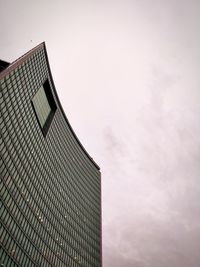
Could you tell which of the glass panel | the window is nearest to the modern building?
the window

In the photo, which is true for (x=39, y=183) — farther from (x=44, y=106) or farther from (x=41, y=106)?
(x=44, y=106)

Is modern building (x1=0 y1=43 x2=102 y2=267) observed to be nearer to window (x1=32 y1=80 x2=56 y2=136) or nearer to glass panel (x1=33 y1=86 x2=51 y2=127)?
window (x1=32 y1=80 x2=56 y2=136)

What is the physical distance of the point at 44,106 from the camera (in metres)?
133

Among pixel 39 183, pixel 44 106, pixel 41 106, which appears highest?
pixel 44 106

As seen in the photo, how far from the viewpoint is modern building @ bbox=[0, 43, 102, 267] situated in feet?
254

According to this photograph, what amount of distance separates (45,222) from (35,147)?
27.7 metres

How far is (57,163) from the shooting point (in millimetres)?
126062

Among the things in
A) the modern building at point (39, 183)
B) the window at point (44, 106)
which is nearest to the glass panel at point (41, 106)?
the window at point (44, 106)

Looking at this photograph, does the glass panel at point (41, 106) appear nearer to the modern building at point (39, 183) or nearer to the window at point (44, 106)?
the window at point (44, 106)

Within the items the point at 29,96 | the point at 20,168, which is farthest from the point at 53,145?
the point at 20,168

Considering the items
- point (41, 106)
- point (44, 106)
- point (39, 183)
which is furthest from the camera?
point (44, 106)

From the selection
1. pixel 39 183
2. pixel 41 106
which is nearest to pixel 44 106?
pixel 41 106

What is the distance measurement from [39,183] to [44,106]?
149 ft

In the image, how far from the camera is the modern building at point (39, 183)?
77500mm
